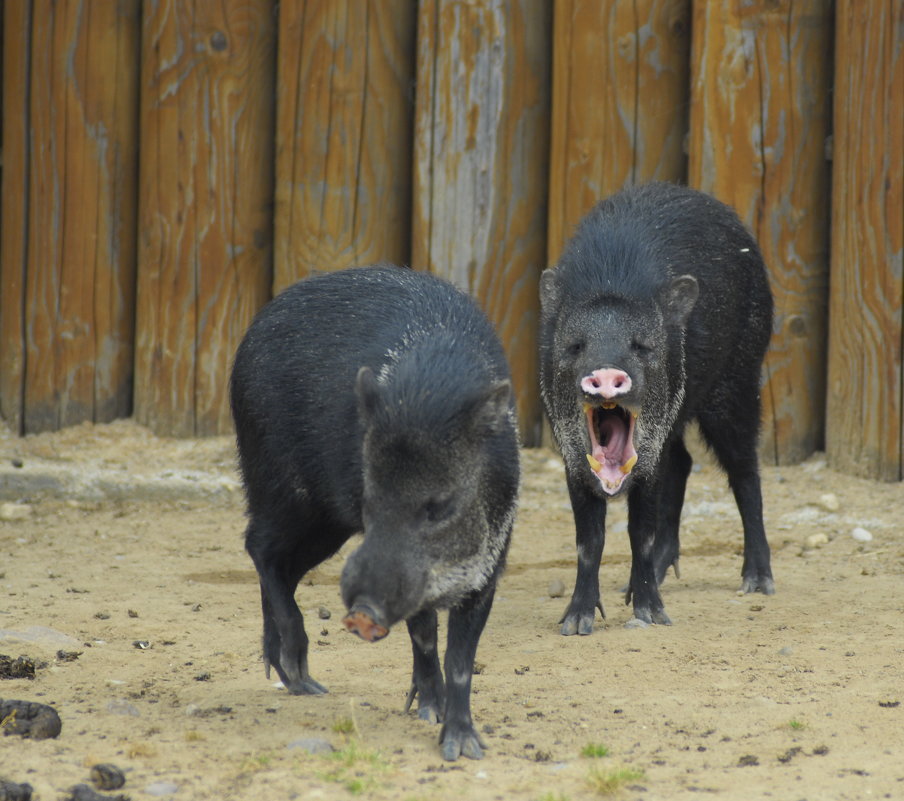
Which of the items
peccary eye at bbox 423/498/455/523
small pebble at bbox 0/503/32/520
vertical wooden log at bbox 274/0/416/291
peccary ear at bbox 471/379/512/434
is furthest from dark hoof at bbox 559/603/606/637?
small pebble at bbox 0/503/32/520

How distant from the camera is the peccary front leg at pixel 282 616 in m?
4.59

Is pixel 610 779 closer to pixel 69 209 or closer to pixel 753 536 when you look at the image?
pixel 753 536

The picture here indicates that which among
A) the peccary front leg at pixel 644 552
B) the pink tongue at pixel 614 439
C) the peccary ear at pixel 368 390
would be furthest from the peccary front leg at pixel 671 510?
the peccary ear at pixel 368 390

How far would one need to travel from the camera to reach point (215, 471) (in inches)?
282

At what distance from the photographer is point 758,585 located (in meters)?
5.97

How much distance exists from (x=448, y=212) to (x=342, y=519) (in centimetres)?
303

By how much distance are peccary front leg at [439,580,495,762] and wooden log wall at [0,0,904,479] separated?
3.30m

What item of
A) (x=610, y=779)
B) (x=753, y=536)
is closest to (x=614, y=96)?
(x=753, y=536)

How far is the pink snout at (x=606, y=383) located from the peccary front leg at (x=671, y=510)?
1181mm

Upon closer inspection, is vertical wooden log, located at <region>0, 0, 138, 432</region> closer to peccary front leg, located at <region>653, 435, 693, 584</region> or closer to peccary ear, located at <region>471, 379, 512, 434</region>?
peccary front leg, located at <region>653, 435, 693, 584</region>

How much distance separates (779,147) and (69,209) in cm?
340

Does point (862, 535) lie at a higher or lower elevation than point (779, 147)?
lower

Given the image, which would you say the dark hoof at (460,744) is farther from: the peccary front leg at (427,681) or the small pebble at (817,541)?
the small pebble at (817,541)

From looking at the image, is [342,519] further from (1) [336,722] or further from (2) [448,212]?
(2) [448,212]
